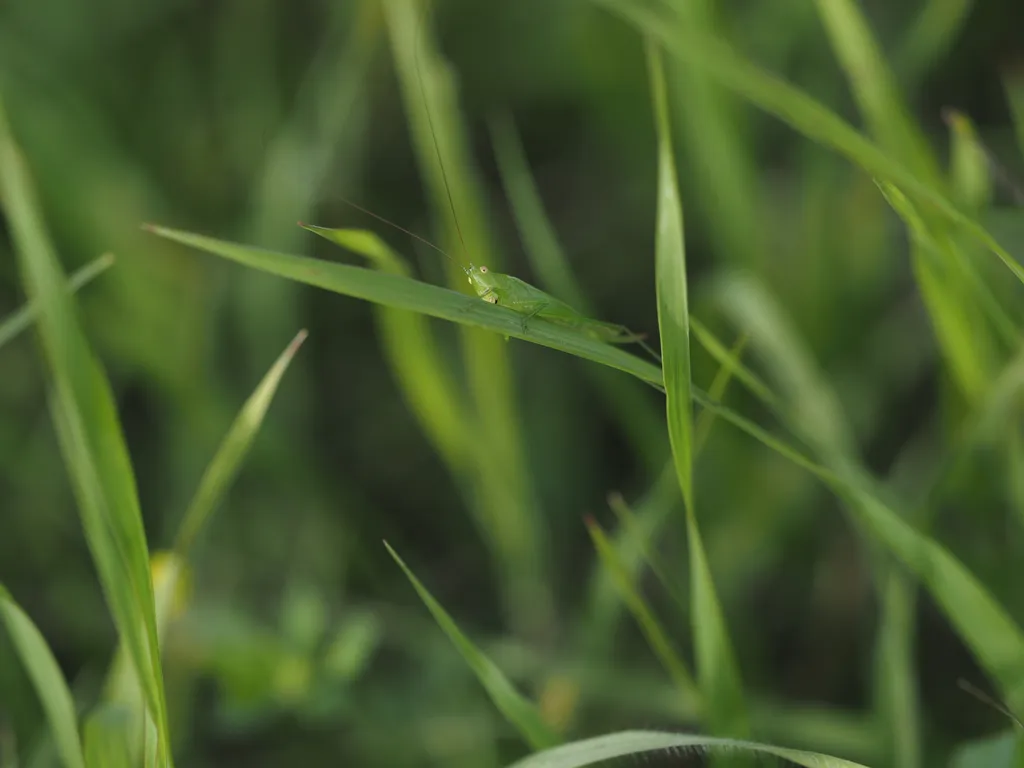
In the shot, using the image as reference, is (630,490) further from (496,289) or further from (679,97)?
(496,289)

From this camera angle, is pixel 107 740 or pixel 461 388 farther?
pixel 461 388

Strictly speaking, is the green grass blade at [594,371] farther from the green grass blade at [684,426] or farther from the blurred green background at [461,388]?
the green grass blade at [684,426]

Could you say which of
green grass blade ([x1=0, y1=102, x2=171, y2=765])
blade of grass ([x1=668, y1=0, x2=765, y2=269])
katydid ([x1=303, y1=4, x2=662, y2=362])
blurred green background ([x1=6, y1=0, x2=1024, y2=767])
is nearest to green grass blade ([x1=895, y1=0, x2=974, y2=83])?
blurred green background ([x1=6, y1=0, x2=1024, y2=767])

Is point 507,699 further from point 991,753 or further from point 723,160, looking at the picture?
point 723,160

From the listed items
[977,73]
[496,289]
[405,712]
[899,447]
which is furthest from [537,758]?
[977,73]

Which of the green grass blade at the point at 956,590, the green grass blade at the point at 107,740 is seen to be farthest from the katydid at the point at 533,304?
the green grass blade at the point at 107,740

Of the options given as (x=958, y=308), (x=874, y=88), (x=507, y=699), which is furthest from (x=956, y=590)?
(x=874, y=88)
